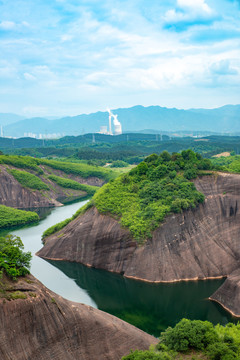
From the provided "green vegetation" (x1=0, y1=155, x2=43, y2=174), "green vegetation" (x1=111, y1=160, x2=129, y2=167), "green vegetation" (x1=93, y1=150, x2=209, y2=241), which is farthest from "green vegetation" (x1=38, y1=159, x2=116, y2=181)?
"green vegetation" (x1=93, y1=150, x2=209, y2=241)

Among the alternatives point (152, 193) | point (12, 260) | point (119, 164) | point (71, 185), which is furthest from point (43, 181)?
point (12, 260)

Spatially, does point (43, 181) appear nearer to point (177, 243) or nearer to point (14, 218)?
point (14, 218)

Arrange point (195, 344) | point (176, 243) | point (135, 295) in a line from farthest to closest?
point (176, 243)
point (135, 295)
point (195, 344)

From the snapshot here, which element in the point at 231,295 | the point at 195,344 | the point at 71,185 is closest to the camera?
the point at 195,344

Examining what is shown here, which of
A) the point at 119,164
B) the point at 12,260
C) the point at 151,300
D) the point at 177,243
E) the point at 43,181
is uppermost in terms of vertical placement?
the point at 119,164

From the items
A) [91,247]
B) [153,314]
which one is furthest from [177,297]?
[91,247]

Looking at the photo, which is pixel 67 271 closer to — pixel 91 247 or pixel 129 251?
pixel 91 247

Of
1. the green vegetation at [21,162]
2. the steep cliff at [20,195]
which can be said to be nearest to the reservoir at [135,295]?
the steep cliff at [20,195]

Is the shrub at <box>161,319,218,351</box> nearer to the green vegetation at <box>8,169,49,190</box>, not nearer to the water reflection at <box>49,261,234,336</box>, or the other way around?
the water reflection at <box>49,261,234,336</box>

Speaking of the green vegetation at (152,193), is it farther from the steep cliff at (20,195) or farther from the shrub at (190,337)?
the steep cliff at (20,195)
